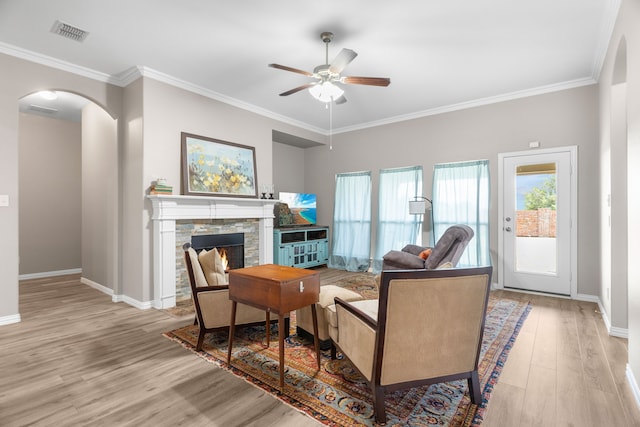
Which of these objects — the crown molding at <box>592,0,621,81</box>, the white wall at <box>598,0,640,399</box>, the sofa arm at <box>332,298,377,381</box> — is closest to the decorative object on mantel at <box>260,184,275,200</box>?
the sofa arm at <box>332,298,377,381</box>

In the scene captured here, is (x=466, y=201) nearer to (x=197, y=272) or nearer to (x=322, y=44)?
(x=322, y=44)

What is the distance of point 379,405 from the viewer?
175 cm

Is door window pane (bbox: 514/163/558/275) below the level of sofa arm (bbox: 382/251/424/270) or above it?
above

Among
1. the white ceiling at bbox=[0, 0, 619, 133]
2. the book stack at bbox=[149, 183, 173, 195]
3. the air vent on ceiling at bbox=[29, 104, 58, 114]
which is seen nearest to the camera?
the white ceiling at bbox=[0, 0, 619, 133]

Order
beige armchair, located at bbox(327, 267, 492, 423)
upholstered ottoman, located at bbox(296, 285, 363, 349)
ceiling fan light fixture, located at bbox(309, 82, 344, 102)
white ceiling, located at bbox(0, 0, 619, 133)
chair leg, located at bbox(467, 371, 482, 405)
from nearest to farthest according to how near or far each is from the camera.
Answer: beige armchair, located at bbox(327, 267, 492, 423) < chair leg, located at bbox(467, 371, 482, 405) < upholstered ottoman, located at bbox(296, 285, 363, 349) < white ceiling, located at bbox(0, 0, 619, 133) < ceiling fan light fixture, located at bbox(309, 82, 344, 102)

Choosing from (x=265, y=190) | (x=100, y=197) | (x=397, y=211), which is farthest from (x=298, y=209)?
(x=100, y=197)

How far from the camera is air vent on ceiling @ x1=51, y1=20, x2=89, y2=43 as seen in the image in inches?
117

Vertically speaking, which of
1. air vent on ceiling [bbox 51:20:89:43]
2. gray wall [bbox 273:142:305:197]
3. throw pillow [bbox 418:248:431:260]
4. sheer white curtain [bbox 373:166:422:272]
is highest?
air vent on ceiling [bbox 51:20:89:43]

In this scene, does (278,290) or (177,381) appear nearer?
(278,290)

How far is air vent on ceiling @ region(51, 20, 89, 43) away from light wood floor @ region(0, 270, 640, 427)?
2891 millimetres

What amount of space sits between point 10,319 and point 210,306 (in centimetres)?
242

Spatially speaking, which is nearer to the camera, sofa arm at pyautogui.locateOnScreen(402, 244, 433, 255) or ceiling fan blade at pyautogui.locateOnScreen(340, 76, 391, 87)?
ceiling fan blade at pyautogui.locateOnScreen(340, 76, 391, 87)

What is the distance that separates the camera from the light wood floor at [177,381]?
6.04 ft

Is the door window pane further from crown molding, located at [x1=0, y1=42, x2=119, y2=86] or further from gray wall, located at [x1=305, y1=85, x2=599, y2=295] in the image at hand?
crown molding, located at [x1=0, y1=42, x2=119, y2=86]
